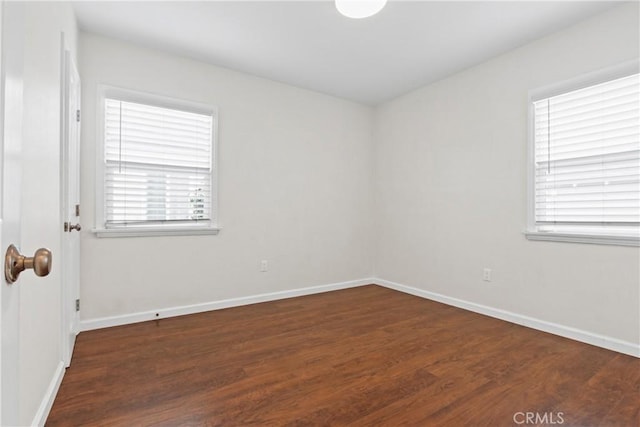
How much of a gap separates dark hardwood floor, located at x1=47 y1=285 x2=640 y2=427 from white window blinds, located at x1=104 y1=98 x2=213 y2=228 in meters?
1.06

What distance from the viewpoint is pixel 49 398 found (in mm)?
1664

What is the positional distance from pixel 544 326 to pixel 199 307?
3.24 m

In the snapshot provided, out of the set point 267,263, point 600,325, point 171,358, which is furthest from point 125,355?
point 600,325

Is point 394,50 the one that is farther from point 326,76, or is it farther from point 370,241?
point 370,241

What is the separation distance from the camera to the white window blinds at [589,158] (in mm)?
2404

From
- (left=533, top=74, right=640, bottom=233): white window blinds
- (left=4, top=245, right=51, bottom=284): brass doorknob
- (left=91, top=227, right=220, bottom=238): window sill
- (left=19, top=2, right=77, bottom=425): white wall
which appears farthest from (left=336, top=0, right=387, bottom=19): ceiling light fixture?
(left=91, top=227, right=220, bottom=238): window sill

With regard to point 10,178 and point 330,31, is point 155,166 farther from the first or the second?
point 10,178

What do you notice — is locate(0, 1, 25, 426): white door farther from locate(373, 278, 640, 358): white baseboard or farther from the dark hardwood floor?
locate(373, 278, 640, 358): white baseboard

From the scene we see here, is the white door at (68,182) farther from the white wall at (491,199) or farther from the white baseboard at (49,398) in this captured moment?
the white wall at (491,199)

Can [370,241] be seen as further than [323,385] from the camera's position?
Yes

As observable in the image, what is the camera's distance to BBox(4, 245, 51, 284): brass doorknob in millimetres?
569

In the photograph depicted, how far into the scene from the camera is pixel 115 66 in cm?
291

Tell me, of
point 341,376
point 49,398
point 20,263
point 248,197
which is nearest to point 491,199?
point 341,376

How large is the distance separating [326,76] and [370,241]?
230cm
